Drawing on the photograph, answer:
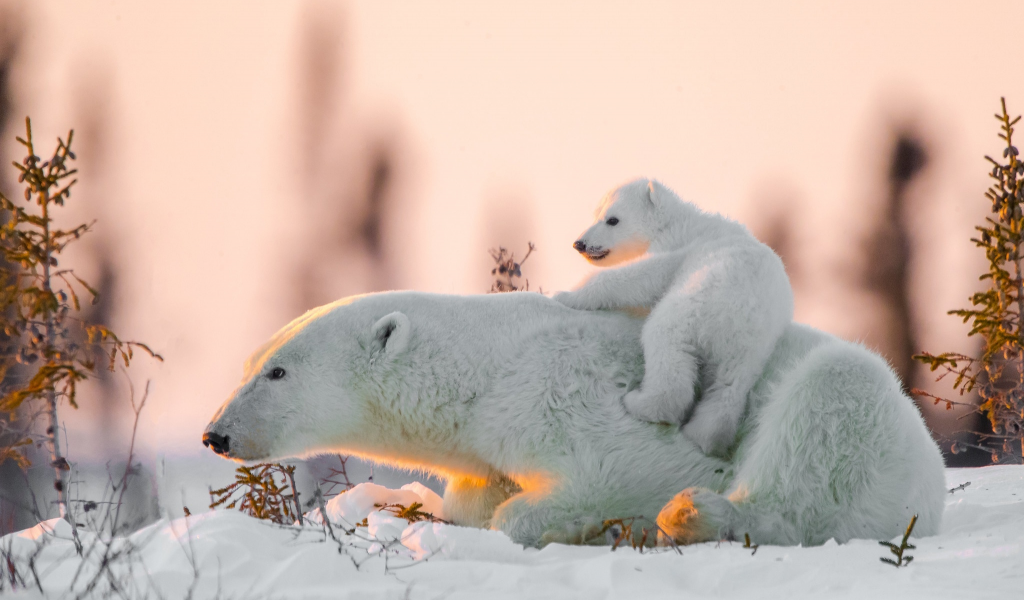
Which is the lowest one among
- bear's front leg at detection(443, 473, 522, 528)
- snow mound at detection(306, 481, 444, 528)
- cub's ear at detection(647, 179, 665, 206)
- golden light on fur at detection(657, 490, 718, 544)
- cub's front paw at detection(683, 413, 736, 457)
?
snow mound at detection(306, 481, 444, 528)

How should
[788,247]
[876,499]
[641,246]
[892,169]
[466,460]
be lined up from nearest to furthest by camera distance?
1. [876,499]
2. [466,460]
3. [641,246]
4. [788,247]
5. [892,169]

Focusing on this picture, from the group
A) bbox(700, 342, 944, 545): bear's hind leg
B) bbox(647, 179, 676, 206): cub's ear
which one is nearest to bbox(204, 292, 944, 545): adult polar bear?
bbox(700, 342, 944, 545): bear's hind leg

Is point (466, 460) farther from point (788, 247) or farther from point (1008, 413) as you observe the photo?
point (788, 247)

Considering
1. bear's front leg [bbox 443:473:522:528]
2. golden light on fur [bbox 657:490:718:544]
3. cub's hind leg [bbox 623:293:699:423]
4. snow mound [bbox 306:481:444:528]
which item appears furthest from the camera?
snow mound [bbox 306:481:444:528]

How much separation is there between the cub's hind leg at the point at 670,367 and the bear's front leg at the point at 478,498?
73 centimetres

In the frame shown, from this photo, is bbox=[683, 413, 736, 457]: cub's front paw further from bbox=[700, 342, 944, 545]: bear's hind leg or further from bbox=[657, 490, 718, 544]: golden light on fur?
bbox=[657, 490, 718, 544]: golden light on fur

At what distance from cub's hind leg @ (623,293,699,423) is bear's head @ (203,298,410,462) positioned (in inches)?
41.8

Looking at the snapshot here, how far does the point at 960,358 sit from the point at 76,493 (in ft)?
21.0

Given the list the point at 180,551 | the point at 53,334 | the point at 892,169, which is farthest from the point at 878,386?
the point at 892,169

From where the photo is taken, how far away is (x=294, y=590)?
242cm

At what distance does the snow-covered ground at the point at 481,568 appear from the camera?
96.4 inches

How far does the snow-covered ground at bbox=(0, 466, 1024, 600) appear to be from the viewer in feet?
8.04

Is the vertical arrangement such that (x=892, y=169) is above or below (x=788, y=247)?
above

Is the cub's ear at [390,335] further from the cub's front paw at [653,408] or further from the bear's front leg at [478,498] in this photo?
the cub's front paw at [653,408]
